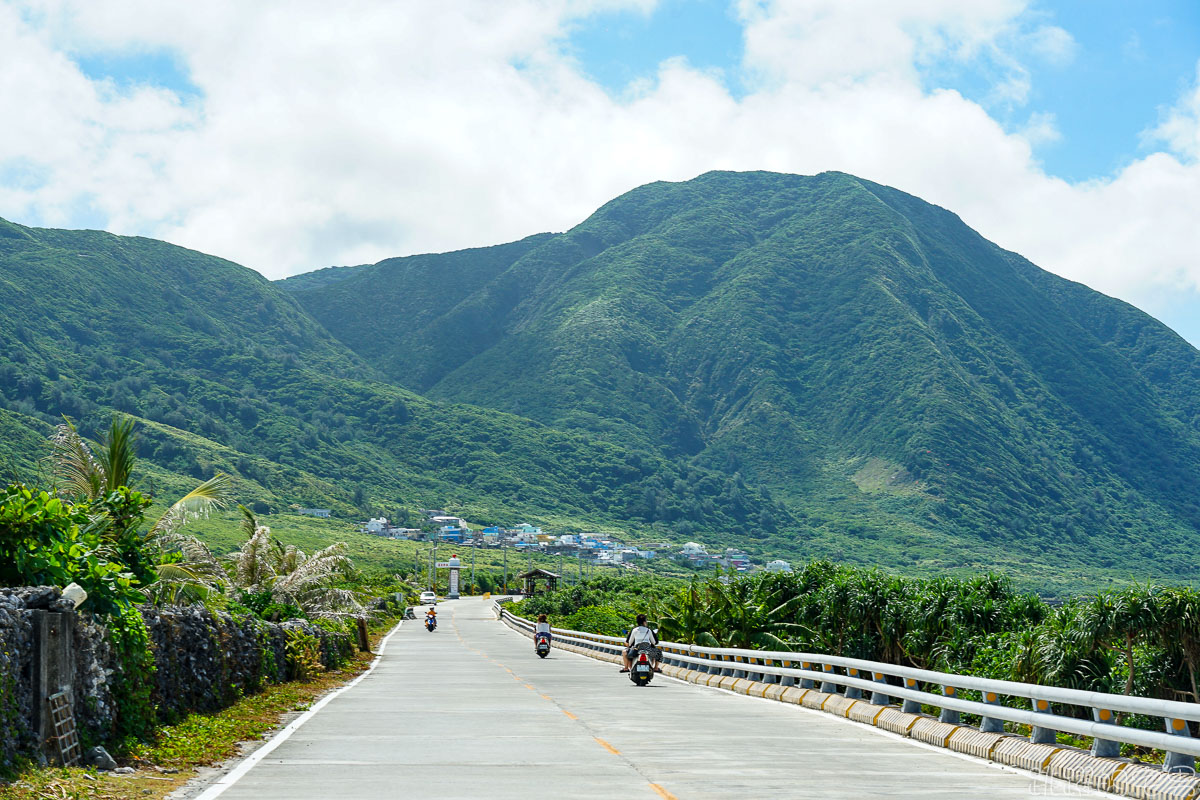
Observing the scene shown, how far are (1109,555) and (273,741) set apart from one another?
189m

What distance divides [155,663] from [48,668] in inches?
139

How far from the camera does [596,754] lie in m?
12.5

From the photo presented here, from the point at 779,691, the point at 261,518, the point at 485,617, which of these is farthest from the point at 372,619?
the point at 261,518

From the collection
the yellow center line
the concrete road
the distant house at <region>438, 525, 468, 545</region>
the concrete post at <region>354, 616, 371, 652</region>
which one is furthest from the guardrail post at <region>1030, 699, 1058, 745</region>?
the distant house at <region>438, 525, 468, 545</region>

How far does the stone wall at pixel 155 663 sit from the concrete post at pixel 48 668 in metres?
0.05

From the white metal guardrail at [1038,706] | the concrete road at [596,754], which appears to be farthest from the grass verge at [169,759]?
the white metal guardrail at [1038,706]

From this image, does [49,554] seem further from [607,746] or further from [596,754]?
[607,746]

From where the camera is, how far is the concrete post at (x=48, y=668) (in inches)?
398

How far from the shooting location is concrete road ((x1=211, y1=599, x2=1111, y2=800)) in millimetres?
9914

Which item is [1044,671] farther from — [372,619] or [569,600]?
[569,600]

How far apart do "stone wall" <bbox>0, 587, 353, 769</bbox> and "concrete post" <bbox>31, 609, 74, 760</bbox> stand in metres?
0.05

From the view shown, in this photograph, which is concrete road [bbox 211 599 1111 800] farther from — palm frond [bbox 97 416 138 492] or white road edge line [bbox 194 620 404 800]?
palm frond [bbox 97 416 138 492]

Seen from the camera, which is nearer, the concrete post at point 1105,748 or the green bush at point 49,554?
the concrete post at point 1105,748

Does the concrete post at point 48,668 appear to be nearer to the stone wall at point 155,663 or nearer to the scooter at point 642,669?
the stone wall at point 155,663
